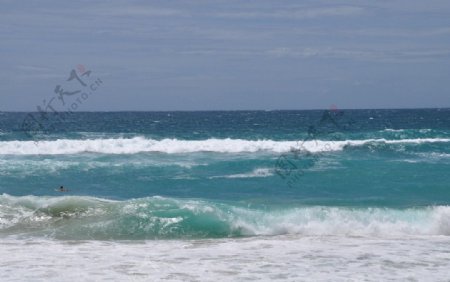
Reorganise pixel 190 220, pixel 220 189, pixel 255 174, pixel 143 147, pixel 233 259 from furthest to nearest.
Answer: pixel 143 147 → pixel 255 174 → pixel 220 189 → pixel 190 220 → pixel 233 259

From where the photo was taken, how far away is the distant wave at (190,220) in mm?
13573

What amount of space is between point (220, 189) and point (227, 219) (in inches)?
209

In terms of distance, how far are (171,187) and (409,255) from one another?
9.88m

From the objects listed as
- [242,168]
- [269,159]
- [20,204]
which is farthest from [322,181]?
[20,204]

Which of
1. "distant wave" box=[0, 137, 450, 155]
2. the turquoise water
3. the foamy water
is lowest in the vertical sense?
the foamy water

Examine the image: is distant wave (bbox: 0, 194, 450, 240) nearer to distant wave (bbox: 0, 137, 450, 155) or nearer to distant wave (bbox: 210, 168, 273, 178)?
distant wave (bbox: 210, 168, 273, 178)

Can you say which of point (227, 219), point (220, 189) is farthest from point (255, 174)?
point (227, 219)

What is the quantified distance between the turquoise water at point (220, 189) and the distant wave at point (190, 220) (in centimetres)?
2

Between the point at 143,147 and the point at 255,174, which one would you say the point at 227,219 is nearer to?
the point at 255,174

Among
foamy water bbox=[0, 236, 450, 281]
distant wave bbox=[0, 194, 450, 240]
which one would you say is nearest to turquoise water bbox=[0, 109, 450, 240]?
distant wave bbox=[0, 194, 450, 240]

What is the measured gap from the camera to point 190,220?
46.6 ft

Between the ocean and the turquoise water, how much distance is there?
1.8 inches

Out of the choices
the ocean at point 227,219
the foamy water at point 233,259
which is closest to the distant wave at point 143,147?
the ocean at point 227,219

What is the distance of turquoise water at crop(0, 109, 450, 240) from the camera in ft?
45.8
